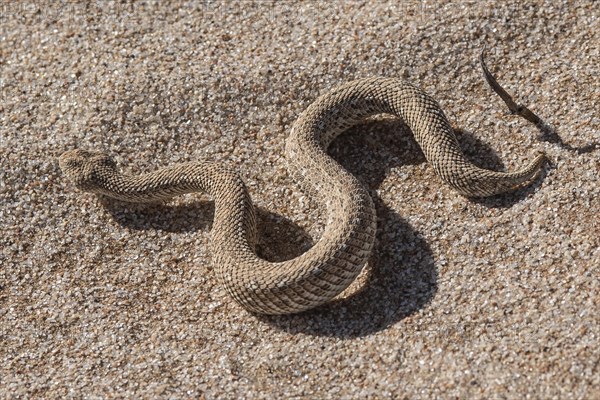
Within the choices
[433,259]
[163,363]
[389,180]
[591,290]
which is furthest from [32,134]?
[591,290]

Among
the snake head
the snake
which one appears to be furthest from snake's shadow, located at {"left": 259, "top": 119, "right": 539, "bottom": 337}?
the snake head

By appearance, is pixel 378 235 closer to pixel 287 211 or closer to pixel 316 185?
pixel 316 185

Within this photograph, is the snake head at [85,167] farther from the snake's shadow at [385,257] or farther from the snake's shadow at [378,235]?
the snake's shadow at [385,257]

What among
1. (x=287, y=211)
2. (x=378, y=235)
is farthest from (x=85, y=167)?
(x=378, y=235)

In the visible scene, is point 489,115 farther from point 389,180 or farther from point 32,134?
point 32,134

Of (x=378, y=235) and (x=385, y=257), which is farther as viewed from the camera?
(x=378, y=235)

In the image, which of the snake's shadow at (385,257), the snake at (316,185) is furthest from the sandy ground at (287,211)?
the snake at (316,185)
